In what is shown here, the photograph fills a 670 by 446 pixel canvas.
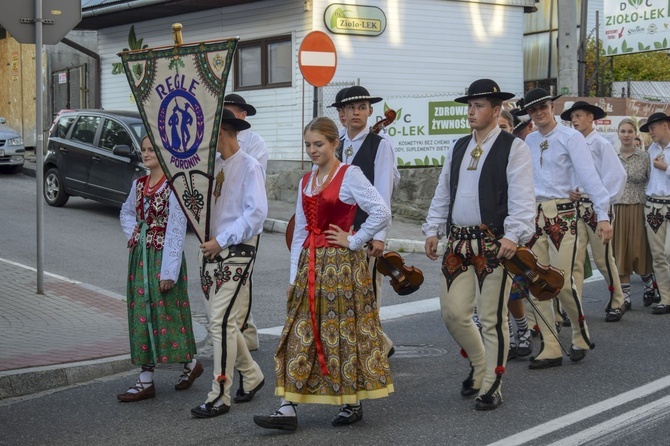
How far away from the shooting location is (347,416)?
5984mm

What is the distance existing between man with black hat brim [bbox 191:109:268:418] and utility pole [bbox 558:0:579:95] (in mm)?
11211

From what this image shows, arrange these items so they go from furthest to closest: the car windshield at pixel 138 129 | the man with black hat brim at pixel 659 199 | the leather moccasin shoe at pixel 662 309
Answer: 1. the car windshield at pixel 138 129
2. the man with black hat brim at pixel 659 199
3. the leather moccasin shoe at pixel 662 309

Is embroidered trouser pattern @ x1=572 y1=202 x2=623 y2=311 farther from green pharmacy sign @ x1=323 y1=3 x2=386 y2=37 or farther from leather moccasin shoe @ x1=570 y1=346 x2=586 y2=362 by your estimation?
green pharmacy sign @ x1=323 y1=3 x2=386 y2=37

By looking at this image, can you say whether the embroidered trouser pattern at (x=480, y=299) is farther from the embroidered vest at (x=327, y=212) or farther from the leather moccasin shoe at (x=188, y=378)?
the leather moccasin shoe at (x=188, y=378)

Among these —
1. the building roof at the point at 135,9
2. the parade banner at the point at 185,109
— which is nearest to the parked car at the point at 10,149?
the building roof at the point at 135,9

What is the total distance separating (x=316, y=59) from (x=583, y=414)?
10710mm

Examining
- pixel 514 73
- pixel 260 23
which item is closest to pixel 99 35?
pixel 260 23

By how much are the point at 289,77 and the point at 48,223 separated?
6.95 metres

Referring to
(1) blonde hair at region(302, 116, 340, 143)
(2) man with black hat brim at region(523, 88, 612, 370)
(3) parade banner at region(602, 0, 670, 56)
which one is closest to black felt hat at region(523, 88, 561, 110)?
(2) man with black hat brim at region(523, 88, 612, 370)

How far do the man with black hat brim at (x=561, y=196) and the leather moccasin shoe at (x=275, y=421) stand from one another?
2.65 meters

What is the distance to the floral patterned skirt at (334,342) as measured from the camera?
580cm

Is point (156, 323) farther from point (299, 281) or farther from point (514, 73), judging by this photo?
point (514, 73)

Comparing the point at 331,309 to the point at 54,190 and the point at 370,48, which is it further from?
the point at 370,48

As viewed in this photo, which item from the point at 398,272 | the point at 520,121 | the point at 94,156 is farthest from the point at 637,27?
the point at 398,272
